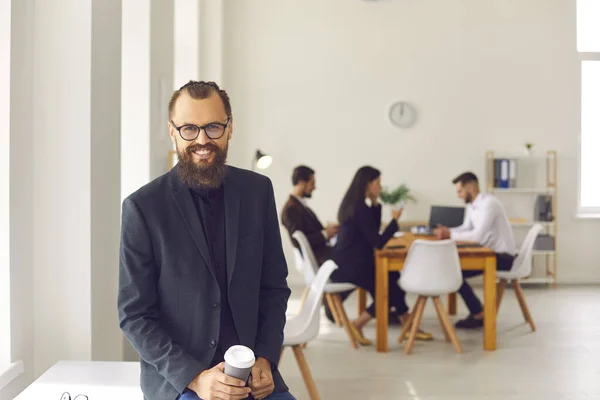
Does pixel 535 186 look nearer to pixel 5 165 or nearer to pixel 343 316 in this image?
pixel 343 316

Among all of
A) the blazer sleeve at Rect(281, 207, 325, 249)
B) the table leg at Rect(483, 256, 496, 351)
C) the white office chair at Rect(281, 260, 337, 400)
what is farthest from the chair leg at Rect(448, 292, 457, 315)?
the white office chair at Rect(281, 260, 337, 400)

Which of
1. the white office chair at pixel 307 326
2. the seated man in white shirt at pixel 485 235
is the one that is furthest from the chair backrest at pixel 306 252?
the white office chair at pixel 307 326

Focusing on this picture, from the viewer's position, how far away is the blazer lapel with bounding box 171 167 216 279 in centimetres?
202

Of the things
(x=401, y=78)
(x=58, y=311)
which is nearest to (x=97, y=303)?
(x=58, y=311)

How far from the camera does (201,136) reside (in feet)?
6.54

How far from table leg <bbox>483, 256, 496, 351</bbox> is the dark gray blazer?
152 inches

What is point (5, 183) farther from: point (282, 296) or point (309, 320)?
point (309, 320)

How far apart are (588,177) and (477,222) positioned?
134 inches

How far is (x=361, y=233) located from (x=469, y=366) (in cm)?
132

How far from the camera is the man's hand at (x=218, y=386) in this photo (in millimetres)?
1866

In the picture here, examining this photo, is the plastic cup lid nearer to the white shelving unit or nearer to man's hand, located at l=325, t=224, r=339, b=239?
man's hand, located at l=325, t=224, r=339, b=239

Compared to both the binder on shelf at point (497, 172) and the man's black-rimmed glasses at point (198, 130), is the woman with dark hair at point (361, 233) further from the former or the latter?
the man's black-rimmed glasses at point (198, 130)

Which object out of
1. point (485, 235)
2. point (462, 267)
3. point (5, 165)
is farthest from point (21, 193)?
point (485, 235)

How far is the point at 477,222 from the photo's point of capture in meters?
6.43
